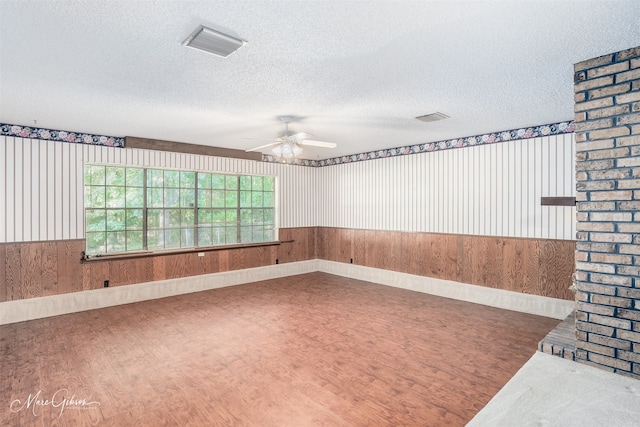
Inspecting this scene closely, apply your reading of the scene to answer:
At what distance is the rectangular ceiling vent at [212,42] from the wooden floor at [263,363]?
2777mm

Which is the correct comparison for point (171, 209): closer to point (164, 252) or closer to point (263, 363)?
point (164, 252)

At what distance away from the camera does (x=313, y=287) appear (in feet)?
21.8

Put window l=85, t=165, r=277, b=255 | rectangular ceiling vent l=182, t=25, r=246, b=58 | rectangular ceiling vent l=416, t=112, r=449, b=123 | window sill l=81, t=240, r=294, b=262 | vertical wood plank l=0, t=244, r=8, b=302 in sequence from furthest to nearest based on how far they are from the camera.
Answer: window l=85, t=165, r=277, b=255 → window sill l=81, t=240, r=294, b=262 → vertical wood plank l=0, t=244, r=8, b=302 → rectangular ceiling vent l=416, t=112, r=449, b=123 → rectangular ceiling vent l=182, t=25, r=246, b=58

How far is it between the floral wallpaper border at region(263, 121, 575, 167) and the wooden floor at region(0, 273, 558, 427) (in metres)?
2.72

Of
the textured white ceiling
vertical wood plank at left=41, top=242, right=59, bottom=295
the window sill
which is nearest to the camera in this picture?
the textured white ceiling

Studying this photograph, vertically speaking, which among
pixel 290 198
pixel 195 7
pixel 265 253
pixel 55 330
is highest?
pixel 195 7

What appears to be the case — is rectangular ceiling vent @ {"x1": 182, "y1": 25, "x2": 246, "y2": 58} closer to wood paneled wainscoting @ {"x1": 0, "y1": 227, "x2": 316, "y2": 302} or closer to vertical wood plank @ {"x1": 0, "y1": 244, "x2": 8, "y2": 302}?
wood paneled wainscoting @ {"x1": 0, "y1": 227, "x2": 316, "y2": 302}

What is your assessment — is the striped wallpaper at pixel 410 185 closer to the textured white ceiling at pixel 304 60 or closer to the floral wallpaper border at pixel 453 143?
the floral wallpaper border at pixel 453 143

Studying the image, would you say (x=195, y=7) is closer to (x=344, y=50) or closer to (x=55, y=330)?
(x=344, y=50)

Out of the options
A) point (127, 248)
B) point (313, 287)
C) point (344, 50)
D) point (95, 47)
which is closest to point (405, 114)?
point (344, 50)

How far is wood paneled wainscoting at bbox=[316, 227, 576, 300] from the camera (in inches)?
192

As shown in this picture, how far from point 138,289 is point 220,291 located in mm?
1389

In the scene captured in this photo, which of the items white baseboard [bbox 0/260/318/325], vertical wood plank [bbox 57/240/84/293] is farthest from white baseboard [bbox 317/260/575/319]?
vertical wood plank [bbox 57/240/84/293]

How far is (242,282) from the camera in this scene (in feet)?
22.9
